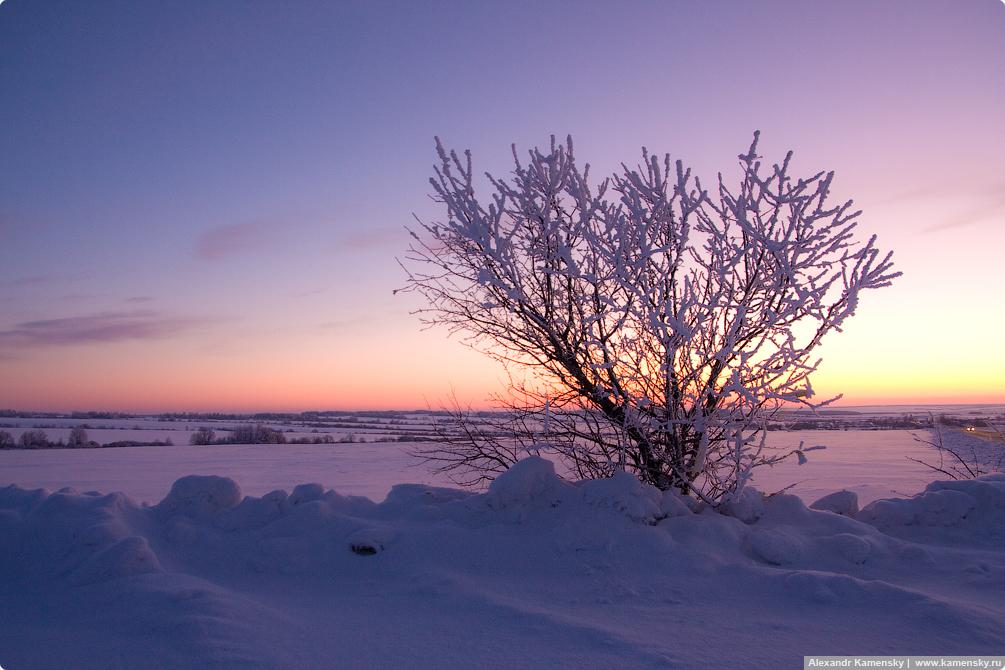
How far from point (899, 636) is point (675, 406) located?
2.37 meters

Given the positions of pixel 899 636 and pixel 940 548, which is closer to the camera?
pixel 899 636

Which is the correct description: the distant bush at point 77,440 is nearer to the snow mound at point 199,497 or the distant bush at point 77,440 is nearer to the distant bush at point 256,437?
the distant bush at point 256,437

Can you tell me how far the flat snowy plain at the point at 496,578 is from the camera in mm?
2998

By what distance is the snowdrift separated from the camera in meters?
3.00

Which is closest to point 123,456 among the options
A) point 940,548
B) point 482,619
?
point 482,619

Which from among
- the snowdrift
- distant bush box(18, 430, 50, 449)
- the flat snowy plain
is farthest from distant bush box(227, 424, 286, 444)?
the snowdrift

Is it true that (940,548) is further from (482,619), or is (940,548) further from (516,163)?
(516,163)

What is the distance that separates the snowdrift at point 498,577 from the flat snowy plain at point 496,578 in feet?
0.06

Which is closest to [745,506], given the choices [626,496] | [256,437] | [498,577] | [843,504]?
[626,496]

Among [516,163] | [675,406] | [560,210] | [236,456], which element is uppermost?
[516,163]

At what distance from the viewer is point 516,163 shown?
18.0 ft

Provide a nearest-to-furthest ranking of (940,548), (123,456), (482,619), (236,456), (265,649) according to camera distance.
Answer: (265,649) < (482,619) < (940,548) < (123,456) < (236,456)

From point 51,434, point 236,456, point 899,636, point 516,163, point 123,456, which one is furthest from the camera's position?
point 51,434

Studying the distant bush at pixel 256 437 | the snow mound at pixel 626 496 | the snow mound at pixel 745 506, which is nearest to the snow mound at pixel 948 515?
the snow mound at pixel 745 506
